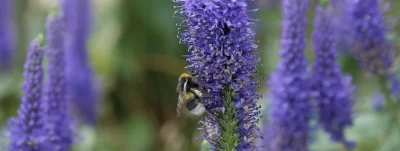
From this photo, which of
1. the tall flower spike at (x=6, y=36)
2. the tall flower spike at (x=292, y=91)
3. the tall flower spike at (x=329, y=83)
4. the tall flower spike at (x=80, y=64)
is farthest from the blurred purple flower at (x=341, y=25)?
the tall flower spike at (x=6, y=36)

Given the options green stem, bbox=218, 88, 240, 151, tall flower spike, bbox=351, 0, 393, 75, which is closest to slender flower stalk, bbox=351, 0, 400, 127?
tall flower spike, bbox=351, 0, 393, 75

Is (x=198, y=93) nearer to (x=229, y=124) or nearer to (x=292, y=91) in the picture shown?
(x=229, y=124)

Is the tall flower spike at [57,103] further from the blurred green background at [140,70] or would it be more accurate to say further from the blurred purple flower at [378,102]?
the blurred purple flower at [378,102]

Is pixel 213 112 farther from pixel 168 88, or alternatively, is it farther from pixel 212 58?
pixel 168 88

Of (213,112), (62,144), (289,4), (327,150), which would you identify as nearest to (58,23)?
(62,144)

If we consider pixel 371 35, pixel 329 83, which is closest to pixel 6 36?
pixel 329 83

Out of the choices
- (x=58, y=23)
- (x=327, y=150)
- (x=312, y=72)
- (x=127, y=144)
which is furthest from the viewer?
(x=127, y=144)
